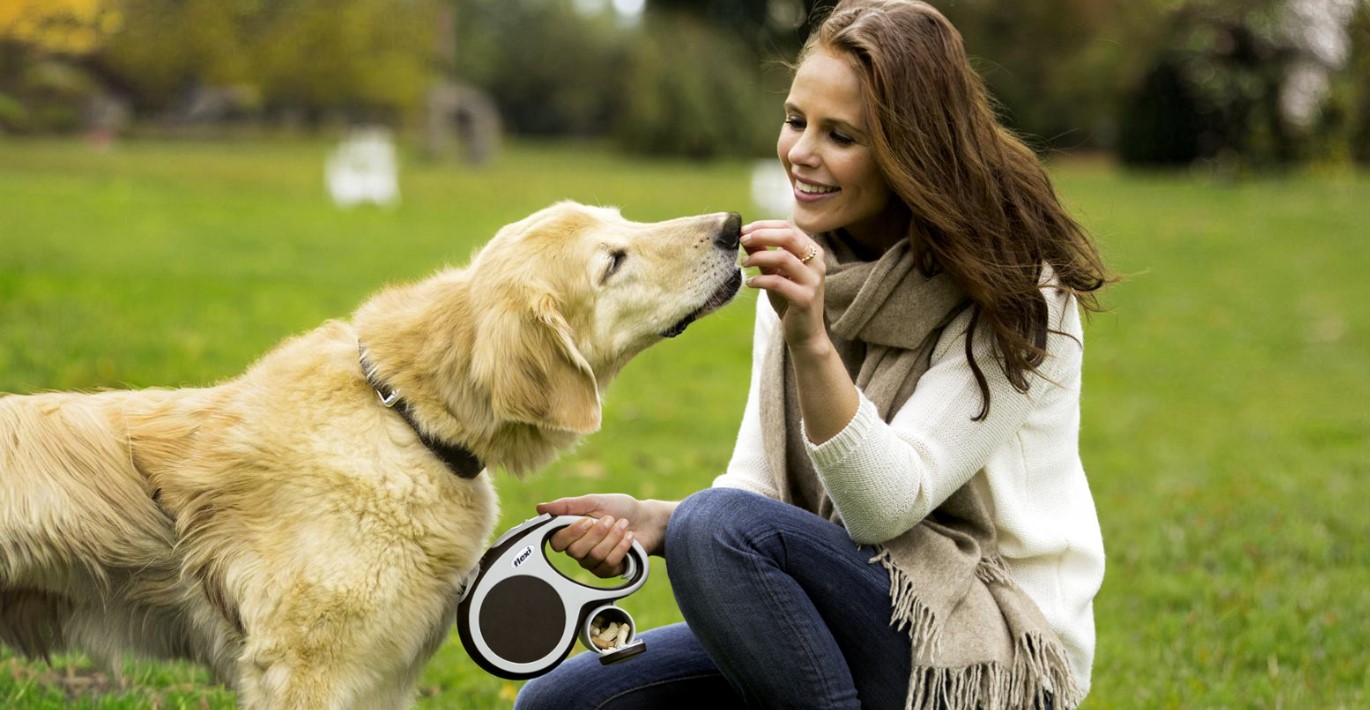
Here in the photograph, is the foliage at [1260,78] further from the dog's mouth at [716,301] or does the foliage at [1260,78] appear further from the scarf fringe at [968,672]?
the scarf fringe at [968,672]

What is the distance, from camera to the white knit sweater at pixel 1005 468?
8.78 feet

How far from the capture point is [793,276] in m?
2.58

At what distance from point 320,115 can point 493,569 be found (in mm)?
35257

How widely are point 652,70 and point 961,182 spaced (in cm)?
3370

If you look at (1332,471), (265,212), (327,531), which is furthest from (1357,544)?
(265,212)

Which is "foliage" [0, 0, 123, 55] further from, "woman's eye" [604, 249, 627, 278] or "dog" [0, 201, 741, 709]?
"woman's eye" [604, 249, 627, 278]

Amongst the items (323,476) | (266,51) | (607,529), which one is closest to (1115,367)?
(607,529)

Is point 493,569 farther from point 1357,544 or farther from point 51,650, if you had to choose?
point 1357,544

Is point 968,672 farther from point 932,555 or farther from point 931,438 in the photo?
point 931,438

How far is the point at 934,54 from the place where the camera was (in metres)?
2.86

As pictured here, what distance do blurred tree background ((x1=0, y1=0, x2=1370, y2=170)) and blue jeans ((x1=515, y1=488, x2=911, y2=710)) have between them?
4.33 ft

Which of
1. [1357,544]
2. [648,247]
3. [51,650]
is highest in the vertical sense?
[648,247]

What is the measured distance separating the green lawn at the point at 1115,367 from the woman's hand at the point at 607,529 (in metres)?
0.88

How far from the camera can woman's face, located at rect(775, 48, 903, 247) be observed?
9.48 ft
